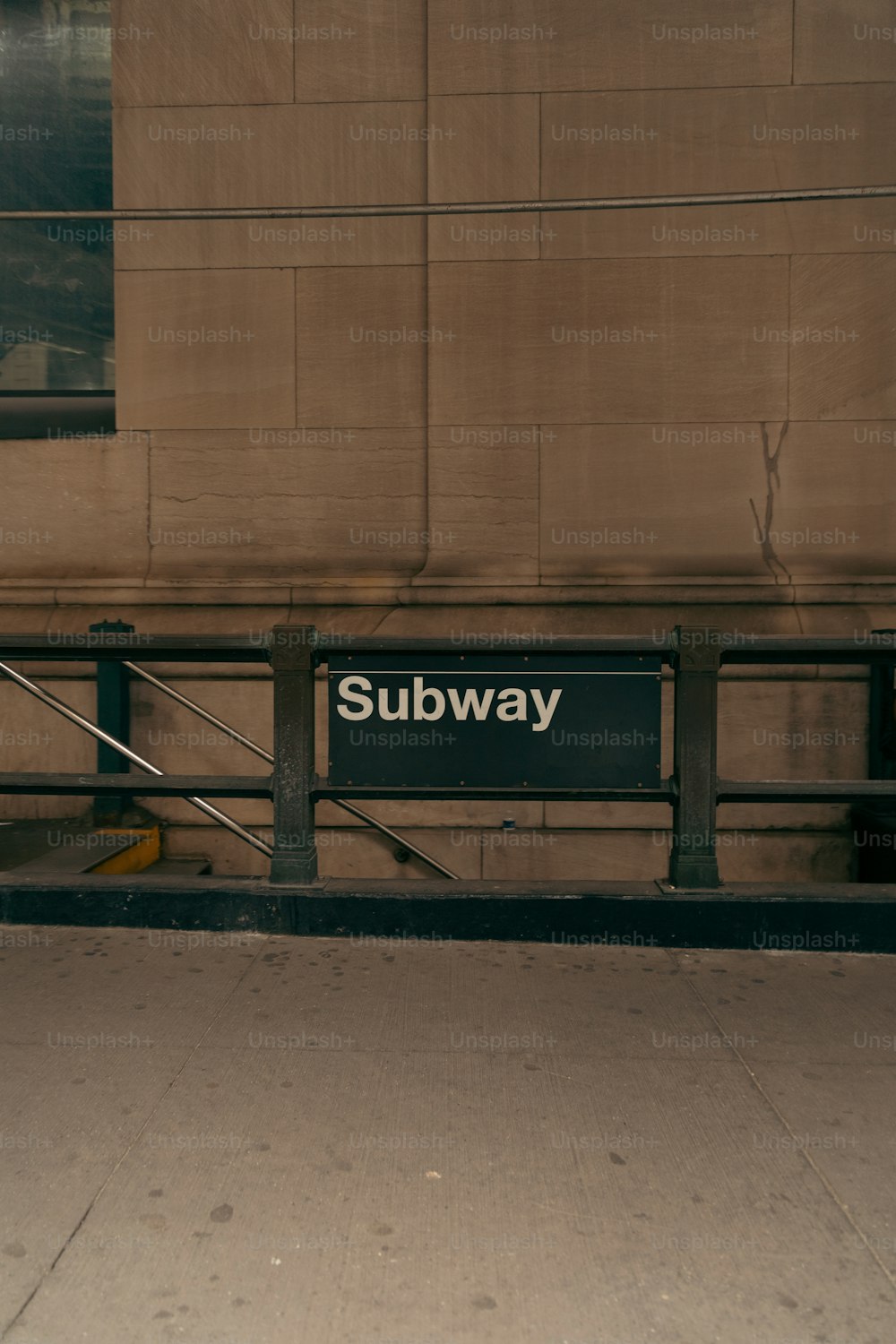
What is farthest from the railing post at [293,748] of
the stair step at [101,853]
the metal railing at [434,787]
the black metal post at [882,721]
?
the black metal post at [882,721]

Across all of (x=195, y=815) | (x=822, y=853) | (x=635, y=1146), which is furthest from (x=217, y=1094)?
(x=822, y=853)

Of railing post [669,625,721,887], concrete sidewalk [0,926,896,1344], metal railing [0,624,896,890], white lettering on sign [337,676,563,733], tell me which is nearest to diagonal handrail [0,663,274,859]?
metal railing [0,624,896,890]

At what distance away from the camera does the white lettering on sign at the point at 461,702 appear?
4.42m

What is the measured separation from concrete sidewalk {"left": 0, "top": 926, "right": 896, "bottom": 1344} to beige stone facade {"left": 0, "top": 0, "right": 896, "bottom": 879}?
→ 3.75 meters

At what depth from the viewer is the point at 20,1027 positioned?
345 centimetres

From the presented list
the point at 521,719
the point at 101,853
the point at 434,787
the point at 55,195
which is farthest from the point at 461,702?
the point at 55,195

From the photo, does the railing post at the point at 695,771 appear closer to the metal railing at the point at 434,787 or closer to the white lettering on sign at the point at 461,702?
the metal railing at the point at 434,787

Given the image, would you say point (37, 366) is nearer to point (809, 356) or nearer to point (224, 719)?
point (224, 719)

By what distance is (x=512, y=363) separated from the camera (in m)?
7.62

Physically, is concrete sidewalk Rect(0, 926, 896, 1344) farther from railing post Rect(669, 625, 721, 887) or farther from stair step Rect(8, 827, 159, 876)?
stair step Rect(8, 827, 159, 876)

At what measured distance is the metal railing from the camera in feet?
14.2

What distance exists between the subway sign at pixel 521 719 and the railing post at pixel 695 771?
0.42 feet

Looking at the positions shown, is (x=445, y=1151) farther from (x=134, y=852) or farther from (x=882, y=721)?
(x=882, y=721)

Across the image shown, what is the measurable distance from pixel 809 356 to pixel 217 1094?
272 inches
